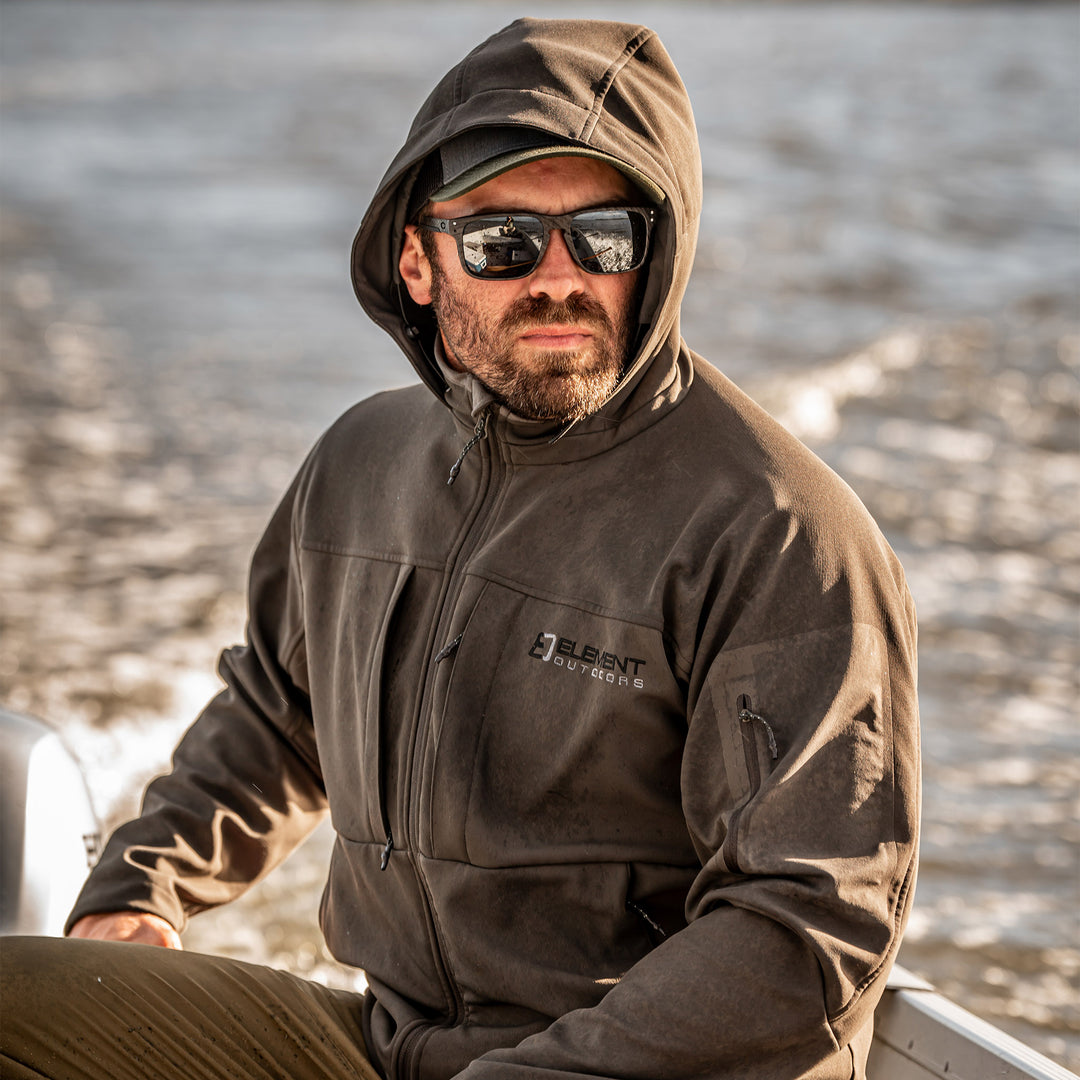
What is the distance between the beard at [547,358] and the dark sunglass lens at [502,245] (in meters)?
0.05

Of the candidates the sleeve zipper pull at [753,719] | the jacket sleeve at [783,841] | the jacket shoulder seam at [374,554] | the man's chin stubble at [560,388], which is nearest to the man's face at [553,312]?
the man's chin stubble at [560,388]

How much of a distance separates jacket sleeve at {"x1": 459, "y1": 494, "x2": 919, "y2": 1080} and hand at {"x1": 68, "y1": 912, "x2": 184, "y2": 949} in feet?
2.68

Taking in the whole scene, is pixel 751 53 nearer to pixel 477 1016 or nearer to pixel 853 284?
pixel 853 284

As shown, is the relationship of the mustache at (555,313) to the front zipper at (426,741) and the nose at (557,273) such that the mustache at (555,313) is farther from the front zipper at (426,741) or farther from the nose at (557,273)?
the front zipper at (426,741)

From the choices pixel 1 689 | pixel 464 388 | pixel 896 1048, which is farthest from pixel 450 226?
pixel 1 689

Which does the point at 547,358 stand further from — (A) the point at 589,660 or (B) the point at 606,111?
(A) the point at 589,660

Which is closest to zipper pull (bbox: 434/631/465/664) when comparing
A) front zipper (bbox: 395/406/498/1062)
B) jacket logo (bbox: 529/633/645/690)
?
front zipper (bbox: 395/406/498/1062)

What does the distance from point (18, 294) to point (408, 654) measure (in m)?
14.2

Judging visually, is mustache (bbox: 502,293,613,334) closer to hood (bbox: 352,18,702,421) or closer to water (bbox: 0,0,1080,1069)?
hood (bbox: 352,18,702,421)

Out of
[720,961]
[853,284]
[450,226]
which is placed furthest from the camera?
[853,284]

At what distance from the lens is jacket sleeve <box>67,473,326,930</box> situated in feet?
8.78

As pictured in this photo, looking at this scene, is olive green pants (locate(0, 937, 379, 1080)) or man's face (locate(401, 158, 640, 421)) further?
man's face (locate(401, 158, 640, 421))

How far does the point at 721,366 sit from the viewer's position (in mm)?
13414

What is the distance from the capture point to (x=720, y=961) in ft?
6.41
